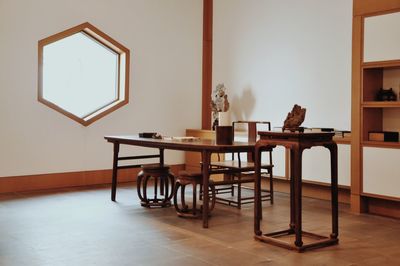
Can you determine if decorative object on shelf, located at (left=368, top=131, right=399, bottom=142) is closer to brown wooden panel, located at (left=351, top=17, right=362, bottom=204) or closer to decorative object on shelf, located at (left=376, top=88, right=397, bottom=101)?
brown wooden panel, located at (left=351, top=17, right=362, bottom=204)

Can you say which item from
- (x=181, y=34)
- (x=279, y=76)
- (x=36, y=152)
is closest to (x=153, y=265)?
(x=36, y=152)

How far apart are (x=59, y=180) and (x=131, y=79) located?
182 centimetres

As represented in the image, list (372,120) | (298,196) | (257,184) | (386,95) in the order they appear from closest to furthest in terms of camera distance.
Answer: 1. (298,196)
2. (257,184)
3. (386,95)
4. (372,120)

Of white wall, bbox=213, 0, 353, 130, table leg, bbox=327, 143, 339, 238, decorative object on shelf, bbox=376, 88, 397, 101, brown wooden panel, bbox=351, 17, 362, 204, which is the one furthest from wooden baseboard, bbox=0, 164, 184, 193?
table leg, bbox=327, 143, 339, 238

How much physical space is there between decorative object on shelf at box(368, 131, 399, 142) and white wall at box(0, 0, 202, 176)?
3578 mm

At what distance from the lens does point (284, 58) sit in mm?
6938

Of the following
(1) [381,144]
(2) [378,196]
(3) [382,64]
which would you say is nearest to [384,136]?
(1) [381,144]

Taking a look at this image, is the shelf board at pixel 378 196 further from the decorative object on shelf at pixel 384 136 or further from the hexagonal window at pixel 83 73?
the hexagonal window at pixel 83 73

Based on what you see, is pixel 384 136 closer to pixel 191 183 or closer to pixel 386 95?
pixel 386 95

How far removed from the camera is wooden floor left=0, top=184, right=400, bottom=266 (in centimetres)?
350

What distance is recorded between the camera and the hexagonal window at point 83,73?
6.75 m

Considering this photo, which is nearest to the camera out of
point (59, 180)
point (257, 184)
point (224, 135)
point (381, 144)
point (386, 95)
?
point (257, 184)

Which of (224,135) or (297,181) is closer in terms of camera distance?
(297,181)

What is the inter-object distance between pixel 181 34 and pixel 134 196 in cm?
305
